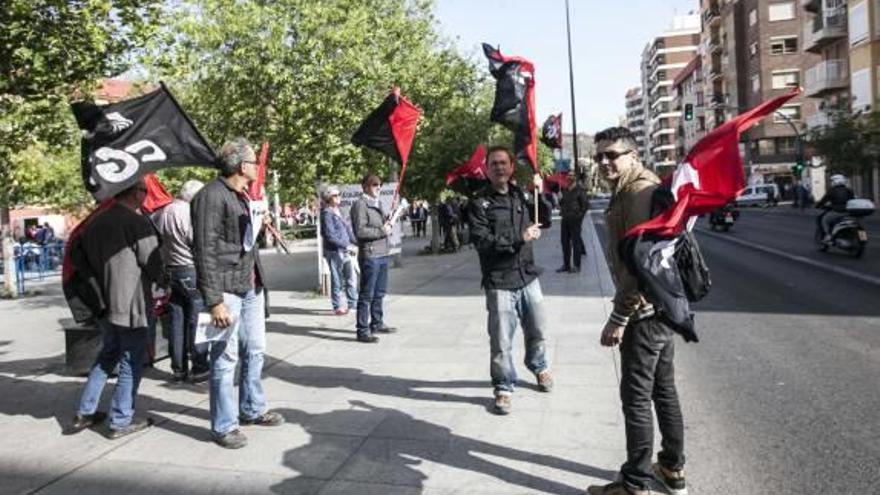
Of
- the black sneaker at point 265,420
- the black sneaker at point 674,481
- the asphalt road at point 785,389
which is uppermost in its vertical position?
the black sneaker at point 265,420

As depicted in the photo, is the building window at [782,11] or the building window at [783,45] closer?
the building window at [782,11]

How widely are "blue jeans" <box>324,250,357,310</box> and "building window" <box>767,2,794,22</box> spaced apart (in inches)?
2445

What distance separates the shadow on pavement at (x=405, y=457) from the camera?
4004 millimetres

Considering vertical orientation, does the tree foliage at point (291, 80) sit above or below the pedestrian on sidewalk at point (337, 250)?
above

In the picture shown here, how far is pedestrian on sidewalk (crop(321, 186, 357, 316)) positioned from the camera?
10.3 m

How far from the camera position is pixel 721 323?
8469 millimetres

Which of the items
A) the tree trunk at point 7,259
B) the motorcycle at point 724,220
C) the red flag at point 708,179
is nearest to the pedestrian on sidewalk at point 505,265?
the red flag at point 708,179

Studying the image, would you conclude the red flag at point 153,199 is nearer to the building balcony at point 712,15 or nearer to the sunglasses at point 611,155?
the sunglasses at point 611,155

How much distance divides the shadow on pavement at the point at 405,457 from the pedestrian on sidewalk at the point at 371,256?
10.3 ft

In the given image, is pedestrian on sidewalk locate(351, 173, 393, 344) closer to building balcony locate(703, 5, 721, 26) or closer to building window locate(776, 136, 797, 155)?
building window locate(776, 136, 797, 155)

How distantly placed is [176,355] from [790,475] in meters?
4.89

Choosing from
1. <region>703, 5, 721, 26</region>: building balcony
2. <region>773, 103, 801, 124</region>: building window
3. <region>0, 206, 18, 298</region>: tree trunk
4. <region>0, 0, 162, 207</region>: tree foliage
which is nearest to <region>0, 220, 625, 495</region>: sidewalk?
<region>0, 0, 162, 207</region>: tree foliage

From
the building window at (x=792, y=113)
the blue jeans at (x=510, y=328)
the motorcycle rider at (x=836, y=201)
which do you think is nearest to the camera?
the blue jeans at (x=510, y=328)

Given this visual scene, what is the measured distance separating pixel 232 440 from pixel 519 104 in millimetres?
3374
